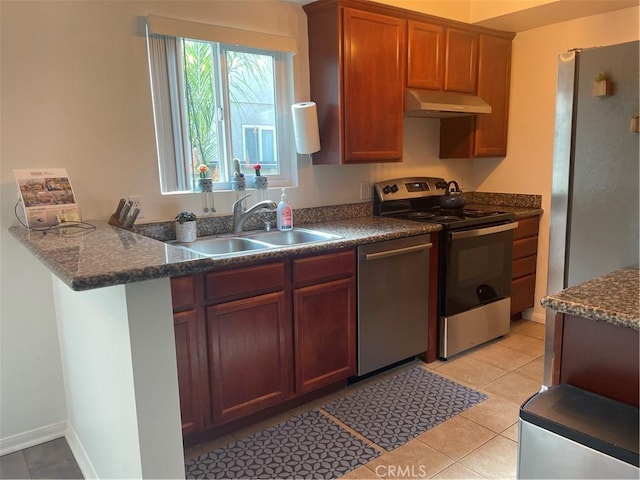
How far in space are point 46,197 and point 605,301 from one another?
82.4 inches

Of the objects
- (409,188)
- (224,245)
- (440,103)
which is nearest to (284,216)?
(224,245)

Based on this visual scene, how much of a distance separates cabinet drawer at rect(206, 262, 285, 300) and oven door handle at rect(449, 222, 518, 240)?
119cm

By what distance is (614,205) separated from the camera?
191 centimetres

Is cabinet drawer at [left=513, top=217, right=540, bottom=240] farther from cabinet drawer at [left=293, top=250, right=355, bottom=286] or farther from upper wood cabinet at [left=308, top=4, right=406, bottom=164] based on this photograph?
cabinet drawer at [left=293, top=250, right=355, bottom=286]

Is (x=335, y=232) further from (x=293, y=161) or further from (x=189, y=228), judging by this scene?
(x=189, y=228)

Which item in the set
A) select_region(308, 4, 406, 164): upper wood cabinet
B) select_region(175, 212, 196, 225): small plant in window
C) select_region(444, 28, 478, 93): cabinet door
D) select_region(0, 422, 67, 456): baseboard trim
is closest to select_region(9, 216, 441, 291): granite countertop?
select_region(175, 212, 196, 225): small plant in window

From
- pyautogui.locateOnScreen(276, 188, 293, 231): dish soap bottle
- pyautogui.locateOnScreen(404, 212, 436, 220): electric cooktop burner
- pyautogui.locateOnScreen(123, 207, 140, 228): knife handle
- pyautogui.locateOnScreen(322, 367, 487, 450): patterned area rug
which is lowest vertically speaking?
pyautogui.locateOnScreen(322, 367, 487, 450): patterned area rug

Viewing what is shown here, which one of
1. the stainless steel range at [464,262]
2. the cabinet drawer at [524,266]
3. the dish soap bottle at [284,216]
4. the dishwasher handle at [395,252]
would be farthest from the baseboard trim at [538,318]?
the dish soap bottle at [284,216]

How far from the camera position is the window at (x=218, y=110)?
249 centimetres

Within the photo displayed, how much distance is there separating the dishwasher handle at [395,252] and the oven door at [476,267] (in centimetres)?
19

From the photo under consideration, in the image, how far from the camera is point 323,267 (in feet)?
7.95

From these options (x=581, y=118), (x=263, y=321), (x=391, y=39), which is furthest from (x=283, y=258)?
(x=391, y=39)

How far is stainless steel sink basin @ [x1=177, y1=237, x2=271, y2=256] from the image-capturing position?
2512mm

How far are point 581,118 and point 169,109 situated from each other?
1.95 metres
